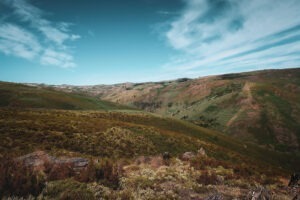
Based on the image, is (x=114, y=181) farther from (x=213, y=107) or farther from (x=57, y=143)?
(x=213, y=107)

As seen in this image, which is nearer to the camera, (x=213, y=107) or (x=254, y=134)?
(x=254, y=134)

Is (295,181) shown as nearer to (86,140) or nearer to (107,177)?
(107,177)

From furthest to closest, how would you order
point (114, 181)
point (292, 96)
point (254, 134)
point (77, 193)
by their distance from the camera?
point (292, 96) → point (254, 134) → point (114, 181) → point (77, 193)

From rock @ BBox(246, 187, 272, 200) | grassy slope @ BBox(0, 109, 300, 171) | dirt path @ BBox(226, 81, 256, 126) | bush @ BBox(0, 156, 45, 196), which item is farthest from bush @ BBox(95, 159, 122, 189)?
dirt path @ BBox(226, 81, 256, 126)

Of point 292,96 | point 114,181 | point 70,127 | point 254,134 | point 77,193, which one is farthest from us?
point 292,96

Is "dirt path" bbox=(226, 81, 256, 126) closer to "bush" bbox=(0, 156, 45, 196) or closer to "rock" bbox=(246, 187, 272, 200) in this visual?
"rock" bbox=(246, 187, 272, 200)

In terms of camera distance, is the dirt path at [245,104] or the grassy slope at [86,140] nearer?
the grassy slope at [86,140]

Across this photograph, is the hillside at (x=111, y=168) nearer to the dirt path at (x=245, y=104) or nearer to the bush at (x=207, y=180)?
the bush at (x=207, y=180)

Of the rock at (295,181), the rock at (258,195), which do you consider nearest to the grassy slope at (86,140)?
the rock at (258,195)

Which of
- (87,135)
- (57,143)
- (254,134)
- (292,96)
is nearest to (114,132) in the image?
(87,135)

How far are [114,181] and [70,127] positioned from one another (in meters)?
22.4

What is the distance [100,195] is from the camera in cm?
1030

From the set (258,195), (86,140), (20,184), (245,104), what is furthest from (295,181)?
(245,104)

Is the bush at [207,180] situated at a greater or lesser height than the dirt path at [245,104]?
greater
